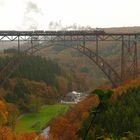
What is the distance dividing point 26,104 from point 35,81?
1696 cm

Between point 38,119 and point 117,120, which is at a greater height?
point 117,120

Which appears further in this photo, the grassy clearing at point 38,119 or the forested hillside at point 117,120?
the grassy clearing at point 38,119

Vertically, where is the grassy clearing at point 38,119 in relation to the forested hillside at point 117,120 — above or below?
below

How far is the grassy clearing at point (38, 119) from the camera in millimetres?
72812

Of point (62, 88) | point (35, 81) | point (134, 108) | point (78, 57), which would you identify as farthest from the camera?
point (78, 57)

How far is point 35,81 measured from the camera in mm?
103562

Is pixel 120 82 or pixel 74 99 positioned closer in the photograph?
pixel 120 82

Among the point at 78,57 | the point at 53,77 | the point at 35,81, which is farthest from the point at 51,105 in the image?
the point at 78,57

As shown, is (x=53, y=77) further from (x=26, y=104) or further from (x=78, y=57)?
(x=78, y=57)

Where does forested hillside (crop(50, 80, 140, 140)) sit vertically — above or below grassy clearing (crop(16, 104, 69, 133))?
above

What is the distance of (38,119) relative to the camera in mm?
82688

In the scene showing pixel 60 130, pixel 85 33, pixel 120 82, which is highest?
pixel 85 33

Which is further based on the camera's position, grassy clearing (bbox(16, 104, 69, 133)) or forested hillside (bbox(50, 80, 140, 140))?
grassy clearing (bbox(16, 104, 69, 133))

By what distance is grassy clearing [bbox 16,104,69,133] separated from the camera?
239 feet
